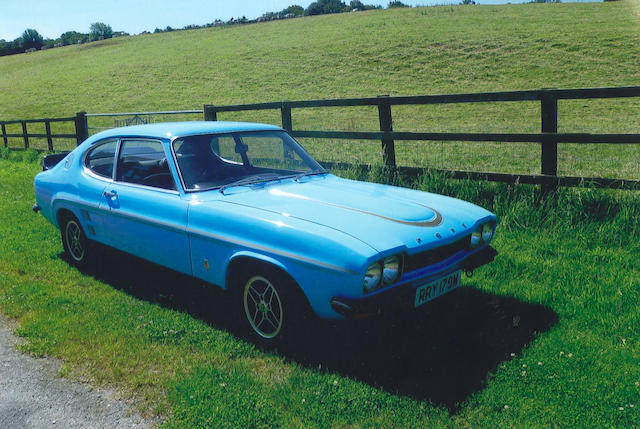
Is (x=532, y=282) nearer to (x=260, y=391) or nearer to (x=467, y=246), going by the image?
(x=467, y=246)

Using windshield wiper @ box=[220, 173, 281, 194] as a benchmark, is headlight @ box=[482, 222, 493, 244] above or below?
below

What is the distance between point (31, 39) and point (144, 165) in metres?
103

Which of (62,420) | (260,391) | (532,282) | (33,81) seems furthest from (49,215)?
(33,81)

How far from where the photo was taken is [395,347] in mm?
3574

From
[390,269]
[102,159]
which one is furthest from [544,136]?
[102,159]

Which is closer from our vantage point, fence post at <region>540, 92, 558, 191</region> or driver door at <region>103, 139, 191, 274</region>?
driver door at <region>103, 139, 191, 274</region>

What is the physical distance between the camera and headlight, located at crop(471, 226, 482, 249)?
380cm

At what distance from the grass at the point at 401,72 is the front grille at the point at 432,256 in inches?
174

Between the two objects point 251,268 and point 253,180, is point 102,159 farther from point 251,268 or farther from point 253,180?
point 251,268

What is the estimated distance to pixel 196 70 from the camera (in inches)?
1388

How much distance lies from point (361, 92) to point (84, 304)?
2128 centimetres

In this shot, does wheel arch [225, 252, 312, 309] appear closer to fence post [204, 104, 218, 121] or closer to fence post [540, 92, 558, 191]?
fence post [540, 92, 558, 191]

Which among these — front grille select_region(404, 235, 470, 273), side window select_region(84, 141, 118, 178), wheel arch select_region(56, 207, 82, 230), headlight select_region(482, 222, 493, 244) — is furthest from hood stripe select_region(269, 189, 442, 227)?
wheel arch select_region(56, 207, 82, 230)

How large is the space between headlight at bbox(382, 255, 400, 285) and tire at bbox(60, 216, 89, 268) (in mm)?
3233
